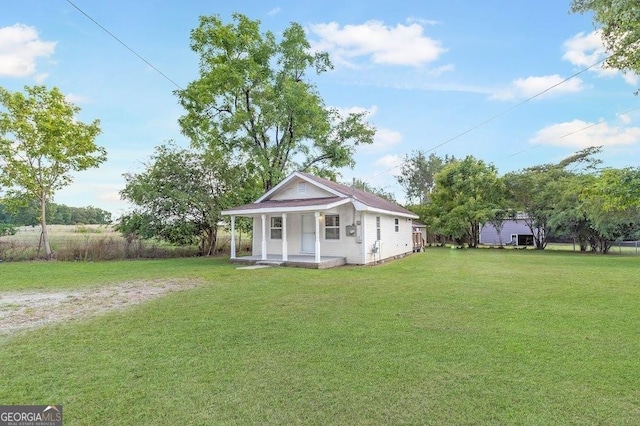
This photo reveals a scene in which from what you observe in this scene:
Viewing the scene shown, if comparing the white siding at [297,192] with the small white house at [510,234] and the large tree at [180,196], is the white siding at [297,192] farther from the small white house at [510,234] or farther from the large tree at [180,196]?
the small white house at [510,234]

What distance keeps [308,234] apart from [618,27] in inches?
428

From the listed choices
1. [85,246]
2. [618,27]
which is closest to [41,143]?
[85,246]

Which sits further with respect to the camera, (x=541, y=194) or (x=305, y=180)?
(x=541, y=194)

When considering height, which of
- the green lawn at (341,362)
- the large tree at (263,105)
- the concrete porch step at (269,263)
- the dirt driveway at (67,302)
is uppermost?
the large tree at (263,105)

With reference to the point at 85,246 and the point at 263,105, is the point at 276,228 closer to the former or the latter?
the point at 263,105

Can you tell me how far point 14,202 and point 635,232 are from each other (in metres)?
30.9

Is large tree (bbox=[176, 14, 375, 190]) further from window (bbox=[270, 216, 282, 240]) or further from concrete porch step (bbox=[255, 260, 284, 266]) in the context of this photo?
concrete porch step (bbox=[255, 260, 284, 266])

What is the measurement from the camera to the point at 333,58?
1998cm

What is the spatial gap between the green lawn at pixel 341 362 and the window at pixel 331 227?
A: 702cm

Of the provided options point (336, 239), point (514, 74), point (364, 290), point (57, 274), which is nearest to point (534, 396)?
point (364, 290)

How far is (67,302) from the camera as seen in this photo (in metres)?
6.20

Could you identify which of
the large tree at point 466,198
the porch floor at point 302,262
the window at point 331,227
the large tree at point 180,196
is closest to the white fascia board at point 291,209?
the window at point 331,227

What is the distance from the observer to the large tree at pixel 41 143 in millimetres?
14062

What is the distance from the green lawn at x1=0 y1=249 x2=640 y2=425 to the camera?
249cm
